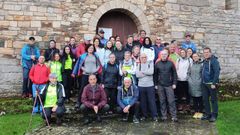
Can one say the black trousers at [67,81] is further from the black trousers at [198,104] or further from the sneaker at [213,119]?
the sneaker at [213,119]

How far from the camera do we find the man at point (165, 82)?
7887 millimetres

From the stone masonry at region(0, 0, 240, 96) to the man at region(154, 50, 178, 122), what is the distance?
3.59 metres

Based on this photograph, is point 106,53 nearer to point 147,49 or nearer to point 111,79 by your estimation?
point 111,79

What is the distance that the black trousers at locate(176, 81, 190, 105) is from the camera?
8625 millimetres

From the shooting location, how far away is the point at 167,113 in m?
8.40

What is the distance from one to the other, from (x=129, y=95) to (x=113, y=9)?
14.0 ft

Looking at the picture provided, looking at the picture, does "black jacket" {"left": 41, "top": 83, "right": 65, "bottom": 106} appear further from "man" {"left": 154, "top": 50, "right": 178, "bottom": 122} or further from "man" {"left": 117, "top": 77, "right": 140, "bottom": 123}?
"man" {"left": 154, "top": 50, "right": 178, "bottom": 122}

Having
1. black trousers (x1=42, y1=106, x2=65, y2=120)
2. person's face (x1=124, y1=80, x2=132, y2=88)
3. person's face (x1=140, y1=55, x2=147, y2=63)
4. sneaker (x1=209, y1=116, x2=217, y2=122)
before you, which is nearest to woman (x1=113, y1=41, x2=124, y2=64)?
person's face (x1=140, y1=55, x2=147, y2=63)

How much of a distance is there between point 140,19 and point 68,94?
12.7 ft

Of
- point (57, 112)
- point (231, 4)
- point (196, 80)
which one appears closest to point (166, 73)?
point (196, 80)

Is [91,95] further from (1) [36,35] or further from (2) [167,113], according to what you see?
(1) [36,35]

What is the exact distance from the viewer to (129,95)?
25.4 feet

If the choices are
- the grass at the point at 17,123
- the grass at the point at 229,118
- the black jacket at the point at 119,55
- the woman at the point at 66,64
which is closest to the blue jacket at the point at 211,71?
the grass at the point at 229,118

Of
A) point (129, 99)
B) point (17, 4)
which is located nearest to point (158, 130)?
point (129, 99)
